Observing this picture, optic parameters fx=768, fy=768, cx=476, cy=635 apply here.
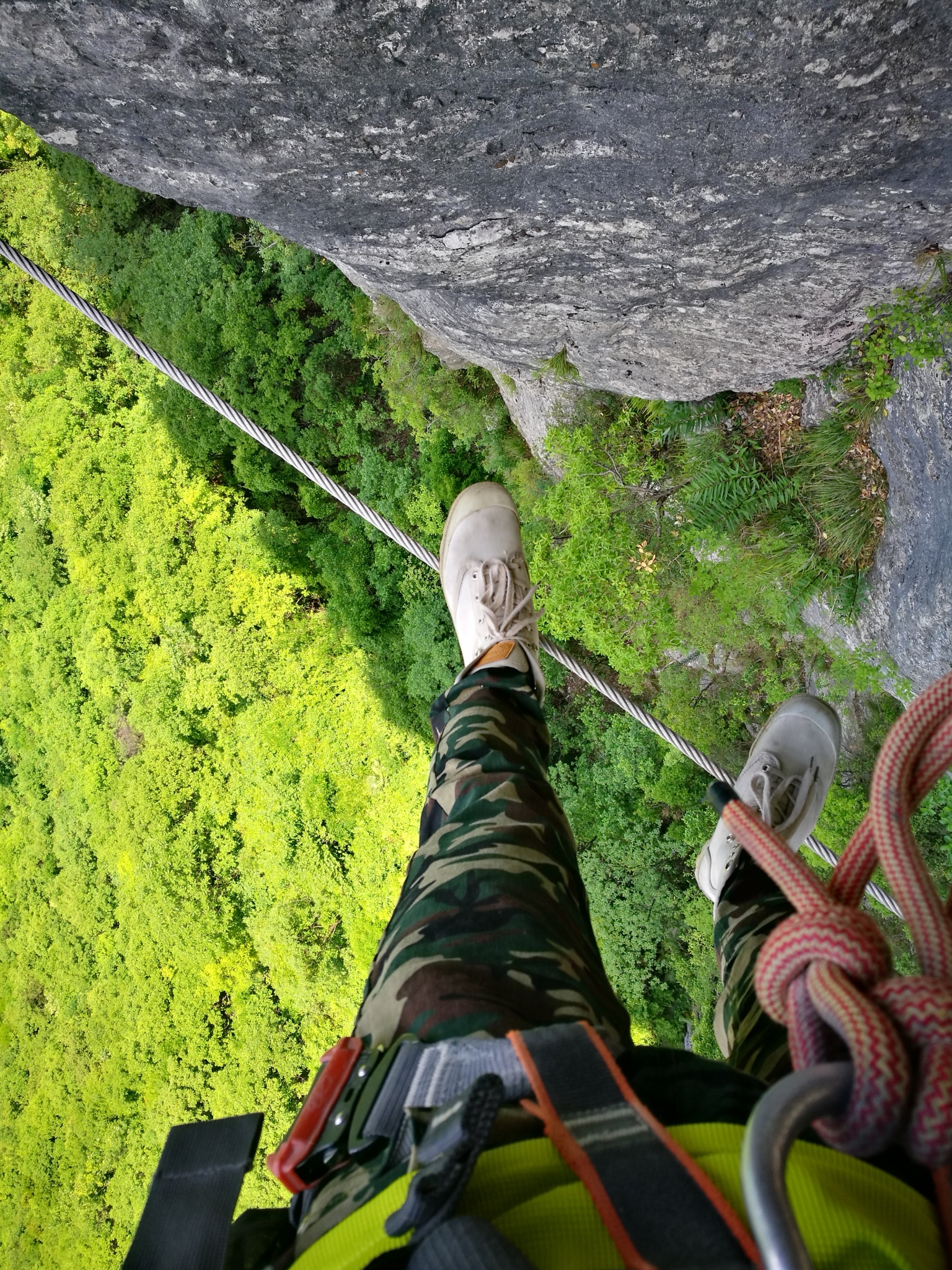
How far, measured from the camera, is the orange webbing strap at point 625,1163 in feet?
3.19

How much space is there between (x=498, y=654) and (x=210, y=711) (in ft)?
31.9

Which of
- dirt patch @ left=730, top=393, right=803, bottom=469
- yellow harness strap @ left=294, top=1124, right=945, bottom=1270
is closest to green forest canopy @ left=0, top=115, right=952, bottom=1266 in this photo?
dirt patch @ left=730, top=393, right=803, bottom=469

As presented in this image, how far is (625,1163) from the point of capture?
1064 mm

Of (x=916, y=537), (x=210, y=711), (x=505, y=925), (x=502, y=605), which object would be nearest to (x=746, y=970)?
(x=505, y=925)

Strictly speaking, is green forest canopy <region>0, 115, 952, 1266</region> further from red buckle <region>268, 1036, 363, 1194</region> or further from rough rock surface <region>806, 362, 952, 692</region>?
red buckle <region>268, 1036, 363, 1194</region>

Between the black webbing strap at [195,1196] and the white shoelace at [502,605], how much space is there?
2328mm

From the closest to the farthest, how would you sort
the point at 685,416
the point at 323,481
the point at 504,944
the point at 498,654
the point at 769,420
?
the point at 504,944
the point at 498,654
the point at 323,481
the point at 769,420
the point at 685,416

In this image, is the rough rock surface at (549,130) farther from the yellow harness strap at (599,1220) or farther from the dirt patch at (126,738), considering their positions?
the dirt patch at (126,738)

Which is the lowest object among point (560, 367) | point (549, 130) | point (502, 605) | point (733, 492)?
point (502, 605)

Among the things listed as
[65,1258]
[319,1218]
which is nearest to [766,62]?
[319,1218]

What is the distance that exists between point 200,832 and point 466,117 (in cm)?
1166

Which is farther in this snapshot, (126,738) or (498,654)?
(126,738)

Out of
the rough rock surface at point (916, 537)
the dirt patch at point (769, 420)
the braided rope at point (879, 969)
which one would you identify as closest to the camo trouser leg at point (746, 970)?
the braided rope at point (879, 969)

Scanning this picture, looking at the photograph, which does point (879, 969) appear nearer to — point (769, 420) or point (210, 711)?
point (769, 420)
